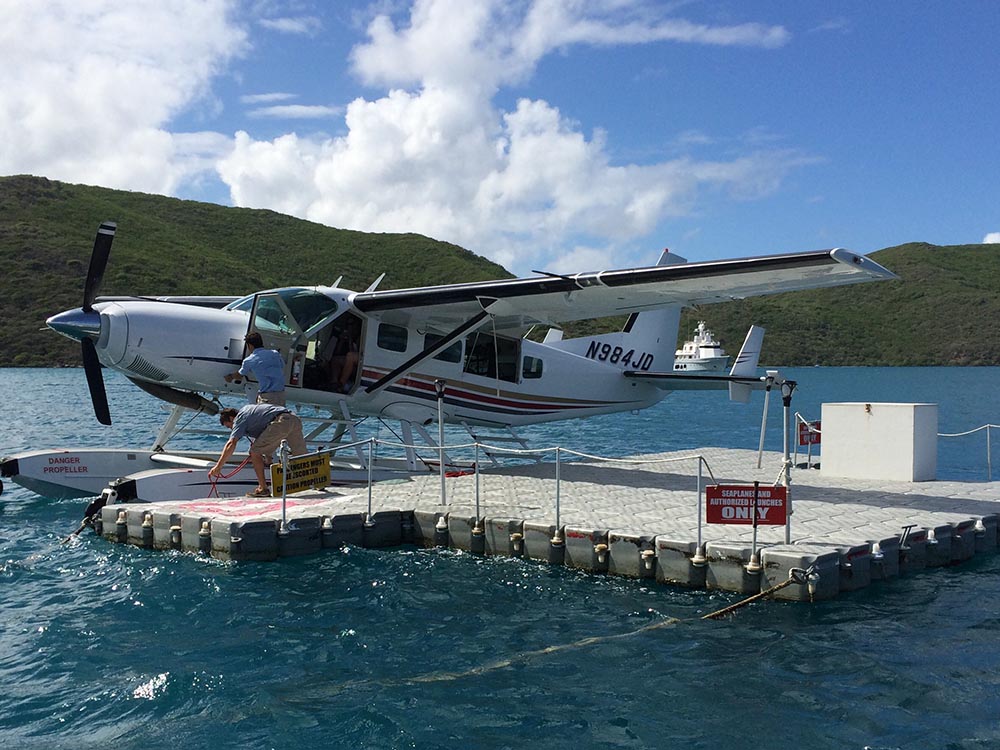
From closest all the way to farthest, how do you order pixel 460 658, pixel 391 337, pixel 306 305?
pixel 460 658 < pixel 306 305 < pixel 391 337

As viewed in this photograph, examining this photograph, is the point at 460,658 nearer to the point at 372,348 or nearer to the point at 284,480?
the point at 284,480

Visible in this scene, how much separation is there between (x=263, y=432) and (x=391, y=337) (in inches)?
132

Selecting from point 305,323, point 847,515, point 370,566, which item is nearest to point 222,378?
point 305,323

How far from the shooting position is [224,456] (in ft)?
39.1

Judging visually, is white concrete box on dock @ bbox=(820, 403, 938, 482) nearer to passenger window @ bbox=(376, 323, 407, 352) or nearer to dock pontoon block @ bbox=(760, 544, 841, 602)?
dock pontoon block @ bbox=(760, 544, 841, 602)

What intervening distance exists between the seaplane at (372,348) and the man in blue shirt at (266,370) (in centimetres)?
98

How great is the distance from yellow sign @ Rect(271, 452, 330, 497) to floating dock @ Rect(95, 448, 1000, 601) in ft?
0.83

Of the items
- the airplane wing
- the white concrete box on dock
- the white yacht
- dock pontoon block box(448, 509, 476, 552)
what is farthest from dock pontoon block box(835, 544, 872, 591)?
the white yacht

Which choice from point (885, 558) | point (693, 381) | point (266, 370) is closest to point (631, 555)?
point (885, 558)

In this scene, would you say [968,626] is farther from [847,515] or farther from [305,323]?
[305,323]

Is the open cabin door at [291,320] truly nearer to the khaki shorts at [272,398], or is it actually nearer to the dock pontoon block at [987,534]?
the khaki shorts at [272,398]

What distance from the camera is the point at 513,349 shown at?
1596cm

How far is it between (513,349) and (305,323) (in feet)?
14.8

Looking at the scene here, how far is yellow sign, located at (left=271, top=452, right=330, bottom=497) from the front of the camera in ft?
37.1
